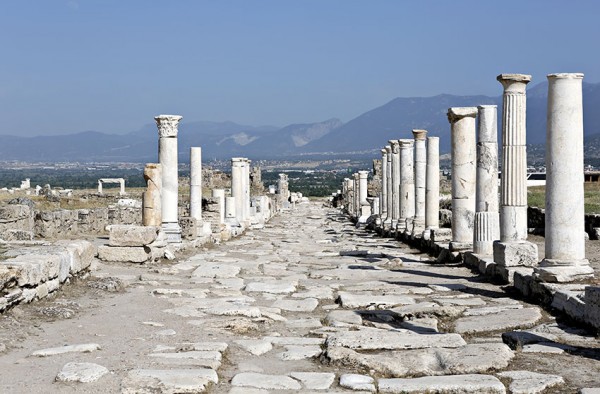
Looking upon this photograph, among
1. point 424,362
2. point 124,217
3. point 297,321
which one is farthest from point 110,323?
point 124,217

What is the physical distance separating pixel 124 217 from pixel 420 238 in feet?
38.6

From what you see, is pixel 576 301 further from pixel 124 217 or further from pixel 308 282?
pixel 124 217

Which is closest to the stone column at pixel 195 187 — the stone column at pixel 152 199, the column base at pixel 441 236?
the stone column at pixel 152 199

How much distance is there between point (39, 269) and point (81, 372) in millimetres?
3434

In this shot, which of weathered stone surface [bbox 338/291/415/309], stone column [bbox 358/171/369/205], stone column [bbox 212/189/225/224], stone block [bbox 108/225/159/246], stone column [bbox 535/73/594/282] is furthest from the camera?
stone column [bbox 358/171/369/205]

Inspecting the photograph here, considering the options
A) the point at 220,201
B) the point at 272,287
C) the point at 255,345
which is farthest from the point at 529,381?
the point at 220,201

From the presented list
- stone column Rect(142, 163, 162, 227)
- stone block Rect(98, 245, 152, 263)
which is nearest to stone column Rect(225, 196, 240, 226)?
stone column Rect(142, 163, 162, 227)

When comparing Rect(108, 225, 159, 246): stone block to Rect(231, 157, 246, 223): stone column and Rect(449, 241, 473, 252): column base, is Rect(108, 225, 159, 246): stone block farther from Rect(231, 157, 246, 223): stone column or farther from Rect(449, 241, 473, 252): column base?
Rect(231, 157, 246, 223): stone column

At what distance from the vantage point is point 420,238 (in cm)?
1941

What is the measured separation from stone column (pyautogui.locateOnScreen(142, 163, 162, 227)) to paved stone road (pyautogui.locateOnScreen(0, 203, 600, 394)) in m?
3.99

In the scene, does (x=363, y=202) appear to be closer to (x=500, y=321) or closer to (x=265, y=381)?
(x=500, y=321)

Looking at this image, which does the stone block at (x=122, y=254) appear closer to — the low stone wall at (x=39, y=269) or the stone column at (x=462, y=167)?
the low stone wall at (x=39, y=269)

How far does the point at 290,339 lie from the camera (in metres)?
8.08

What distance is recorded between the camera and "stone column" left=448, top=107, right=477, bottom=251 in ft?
51.7
